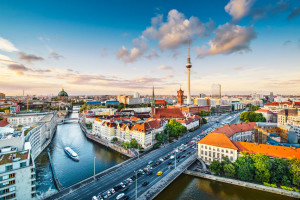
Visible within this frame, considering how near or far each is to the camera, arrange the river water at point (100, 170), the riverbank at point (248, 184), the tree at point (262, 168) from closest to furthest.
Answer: the riverbank at point (248, 184) < the river water at point (100, 170) < the tree at point (262, 168)

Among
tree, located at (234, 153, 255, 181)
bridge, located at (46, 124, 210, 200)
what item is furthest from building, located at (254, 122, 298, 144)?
bridge, located at (46, 124, 210, 200)

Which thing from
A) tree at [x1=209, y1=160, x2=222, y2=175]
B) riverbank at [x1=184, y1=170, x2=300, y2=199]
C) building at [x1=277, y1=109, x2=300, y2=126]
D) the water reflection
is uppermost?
building at [x1=277, y1=109, x2=300, y2=126]

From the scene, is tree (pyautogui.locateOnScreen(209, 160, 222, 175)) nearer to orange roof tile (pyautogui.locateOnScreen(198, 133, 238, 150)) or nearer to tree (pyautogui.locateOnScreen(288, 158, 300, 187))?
orange roof tile (pyautogui.locateOnScreen(198, 133, 238, 150))

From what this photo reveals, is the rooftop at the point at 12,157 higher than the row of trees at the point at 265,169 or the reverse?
higher

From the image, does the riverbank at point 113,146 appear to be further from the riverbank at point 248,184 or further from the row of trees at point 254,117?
the row of trees at point 254,117

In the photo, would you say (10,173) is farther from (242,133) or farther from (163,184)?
Result: (242,133)

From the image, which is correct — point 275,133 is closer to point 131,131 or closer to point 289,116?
point 289,116

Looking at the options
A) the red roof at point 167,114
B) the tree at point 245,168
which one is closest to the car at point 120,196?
the tree at point 245,168

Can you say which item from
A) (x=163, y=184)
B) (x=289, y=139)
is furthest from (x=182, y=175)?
(x=289, y=139)
